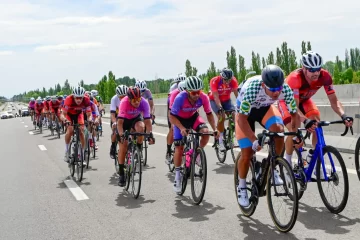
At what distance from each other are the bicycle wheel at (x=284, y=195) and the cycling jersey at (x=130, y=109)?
3.36 metres

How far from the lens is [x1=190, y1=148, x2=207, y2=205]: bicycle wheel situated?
21.2ft

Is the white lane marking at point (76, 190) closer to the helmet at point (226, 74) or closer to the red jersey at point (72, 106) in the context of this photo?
the red jersey at point (72, 106)

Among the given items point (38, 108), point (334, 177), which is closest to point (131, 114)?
point (334, 177)

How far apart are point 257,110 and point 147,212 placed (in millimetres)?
2158

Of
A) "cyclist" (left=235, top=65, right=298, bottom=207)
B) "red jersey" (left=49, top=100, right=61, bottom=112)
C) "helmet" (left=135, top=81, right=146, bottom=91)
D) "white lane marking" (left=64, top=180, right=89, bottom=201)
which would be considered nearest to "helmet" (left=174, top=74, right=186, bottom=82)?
"helmet" (left=135, top=81, right=146, bottom=91)

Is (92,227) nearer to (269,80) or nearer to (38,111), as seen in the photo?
(269,80)

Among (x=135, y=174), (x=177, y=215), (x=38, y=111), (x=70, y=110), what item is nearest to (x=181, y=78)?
(x=70, y=110)

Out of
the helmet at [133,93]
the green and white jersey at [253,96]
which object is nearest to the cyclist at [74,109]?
the helmet at [133,93]

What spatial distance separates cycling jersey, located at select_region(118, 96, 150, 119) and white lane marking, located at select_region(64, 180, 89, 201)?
1528mm

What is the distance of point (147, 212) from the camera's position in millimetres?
6395

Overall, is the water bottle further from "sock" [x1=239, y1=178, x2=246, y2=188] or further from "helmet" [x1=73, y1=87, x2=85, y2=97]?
"helmet" [x1=73, y1=87, x2=85, y2=97]

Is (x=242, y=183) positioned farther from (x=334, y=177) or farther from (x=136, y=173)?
(x=136, y=173)

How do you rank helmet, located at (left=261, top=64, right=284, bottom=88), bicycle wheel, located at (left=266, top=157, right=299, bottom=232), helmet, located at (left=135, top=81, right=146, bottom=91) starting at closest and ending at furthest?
bicycle wheel, located at (left=266, top=157, right=299, bottom=232) → helmet, located at (left=261, top=64, right=284, bottom=88) → helmet, located at (left=135, top=81, right=146, bottom=91)

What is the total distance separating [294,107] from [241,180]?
1.15 metres
